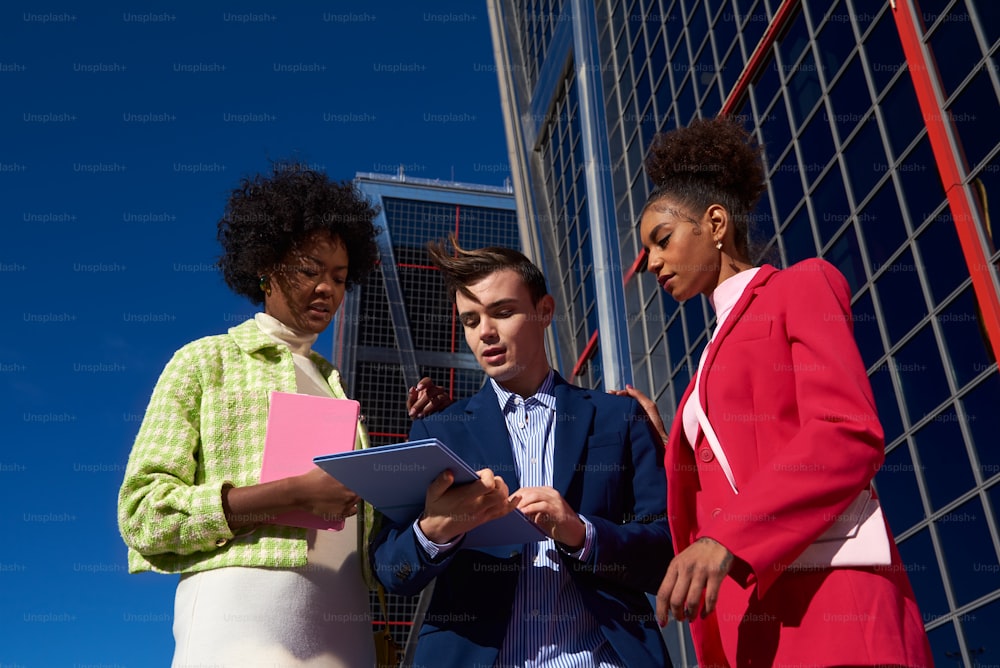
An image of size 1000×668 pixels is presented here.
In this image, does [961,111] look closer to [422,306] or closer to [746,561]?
[746,561]

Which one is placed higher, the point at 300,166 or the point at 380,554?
the point at 300,166

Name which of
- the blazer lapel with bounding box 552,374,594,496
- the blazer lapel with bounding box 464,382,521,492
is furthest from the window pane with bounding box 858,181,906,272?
the blazer lapel with bounding box 464,382,521,492

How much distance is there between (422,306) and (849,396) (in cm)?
3551

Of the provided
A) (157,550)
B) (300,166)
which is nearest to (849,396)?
(157,550)

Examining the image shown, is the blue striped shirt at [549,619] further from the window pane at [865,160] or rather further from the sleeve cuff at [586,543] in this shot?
the window pane at [865,160]

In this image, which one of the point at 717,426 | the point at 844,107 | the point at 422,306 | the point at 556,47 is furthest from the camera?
the point at 422,306

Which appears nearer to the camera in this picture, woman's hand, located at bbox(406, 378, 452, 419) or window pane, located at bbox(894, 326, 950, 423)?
woman's hand, located at bbox(406, 378, 452, 419)

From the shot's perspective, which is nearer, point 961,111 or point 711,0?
point 961,111

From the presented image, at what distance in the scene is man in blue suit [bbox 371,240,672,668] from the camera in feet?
5.84

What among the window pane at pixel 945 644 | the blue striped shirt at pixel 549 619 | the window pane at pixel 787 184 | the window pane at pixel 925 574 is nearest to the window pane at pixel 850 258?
the window pane at pixel 787 184

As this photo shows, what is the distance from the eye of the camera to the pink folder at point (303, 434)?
6.63 ft

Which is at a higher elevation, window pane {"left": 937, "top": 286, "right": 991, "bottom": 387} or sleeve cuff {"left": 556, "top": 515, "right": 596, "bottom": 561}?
window pane {"left": 937, "top": 286, "right": 991, "bottom": 387}

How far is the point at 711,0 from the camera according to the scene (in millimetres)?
12359

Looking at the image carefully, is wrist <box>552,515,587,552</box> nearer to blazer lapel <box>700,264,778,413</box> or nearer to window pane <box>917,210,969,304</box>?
blazer lapel <box>700,264,778,413</box>
